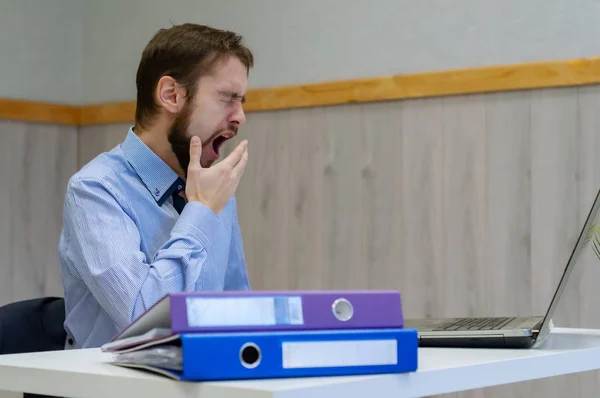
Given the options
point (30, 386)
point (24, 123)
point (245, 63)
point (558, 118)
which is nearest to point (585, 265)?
point (558, 118)

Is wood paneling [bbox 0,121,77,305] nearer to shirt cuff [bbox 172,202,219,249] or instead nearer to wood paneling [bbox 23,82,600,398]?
wood paneling [bbox 23,82,600,398]

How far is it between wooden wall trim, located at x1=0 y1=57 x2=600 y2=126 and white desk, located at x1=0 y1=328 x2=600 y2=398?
1274mm

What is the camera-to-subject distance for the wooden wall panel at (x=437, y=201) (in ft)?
7.63

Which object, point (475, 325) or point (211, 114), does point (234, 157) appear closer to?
point (211, 114)

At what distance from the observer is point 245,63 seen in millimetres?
1820

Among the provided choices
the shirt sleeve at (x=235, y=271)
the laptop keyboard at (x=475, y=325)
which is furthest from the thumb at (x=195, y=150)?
the laptop keyboard at (x=475, y=325)

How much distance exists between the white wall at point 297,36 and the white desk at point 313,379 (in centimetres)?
138

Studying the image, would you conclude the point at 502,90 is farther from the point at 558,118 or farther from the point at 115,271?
the point at 115,271

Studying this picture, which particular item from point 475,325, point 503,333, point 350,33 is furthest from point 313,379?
point 350,33

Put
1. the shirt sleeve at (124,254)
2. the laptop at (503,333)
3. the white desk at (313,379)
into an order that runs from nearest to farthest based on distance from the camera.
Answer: the white desk at (313,379) → the laptop at (503,333) → the shirt sleeve at (124,254)

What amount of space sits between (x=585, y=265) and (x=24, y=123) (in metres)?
1.99

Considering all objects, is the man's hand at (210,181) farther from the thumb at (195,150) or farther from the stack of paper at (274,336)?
the stack of paper at (274,336)

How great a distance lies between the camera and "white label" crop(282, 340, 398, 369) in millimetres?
798

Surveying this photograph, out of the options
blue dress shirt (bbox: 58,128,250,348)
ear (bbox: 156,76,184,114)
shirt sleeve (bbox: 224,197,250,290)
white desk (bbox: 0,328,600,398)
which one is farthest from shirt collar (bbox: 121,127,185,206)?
white desk (bbox: 0,328,600,398)
